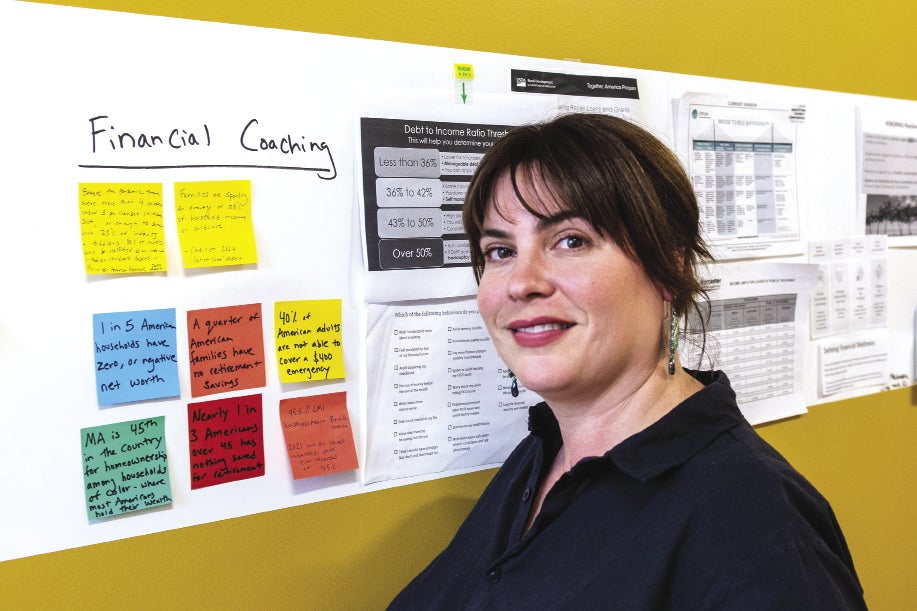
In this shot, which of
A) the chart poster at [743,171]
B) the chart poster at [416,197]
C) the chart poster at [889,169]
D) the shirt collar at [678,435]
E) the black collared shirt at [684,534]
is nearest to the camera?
the black collared shirt at [684,534]

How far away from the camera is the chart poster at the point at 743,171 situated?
1392 mm

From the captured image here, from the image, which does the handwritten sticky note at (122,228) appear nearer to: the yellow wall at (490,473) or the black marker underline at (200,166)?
the black marker underline at (200,166)

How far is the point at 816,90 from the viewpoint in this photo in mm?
1547

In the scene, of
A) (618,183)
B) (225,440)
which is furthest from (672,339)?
(225,440)

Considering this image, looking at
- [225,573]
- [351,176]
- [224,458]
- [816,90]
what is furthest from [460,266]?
[816,90]

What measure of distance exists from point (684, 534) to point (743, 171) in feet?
2.91

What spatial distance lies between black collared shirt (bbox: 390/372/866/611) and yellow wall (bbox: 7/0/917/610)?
0.22 meters

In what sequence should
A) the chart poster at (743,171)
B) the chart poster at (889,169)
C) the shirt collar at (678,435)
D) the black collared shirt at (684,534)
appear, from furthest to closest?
the chart poster at (889,169), the chart poster at (743,171), the shirt collar at (678,435), the black collared shirt at (684,534)

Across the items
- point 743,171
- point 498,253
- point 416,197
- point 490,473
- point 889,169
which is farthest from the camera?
point 889,169

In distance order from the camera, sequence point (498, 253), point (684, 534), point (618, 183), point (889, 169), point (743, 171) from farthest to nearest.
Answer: point (889, 169) → point (743, 171) → point (498, 253) → point (618, 183) → point (684, 534)

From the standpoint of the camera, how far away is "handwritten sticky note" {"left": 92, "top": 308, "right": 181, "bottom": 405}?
0.92 m

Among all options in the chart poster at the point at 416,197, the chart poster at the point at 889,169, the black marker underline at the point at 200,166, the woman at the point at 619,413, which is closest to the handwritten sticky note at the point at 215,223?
the black marker underline at the point at 200,166

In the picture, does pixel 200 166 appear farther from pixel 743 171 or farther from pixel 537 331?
pixel 743 171

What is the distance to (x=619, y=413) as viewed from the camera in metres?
0.94
